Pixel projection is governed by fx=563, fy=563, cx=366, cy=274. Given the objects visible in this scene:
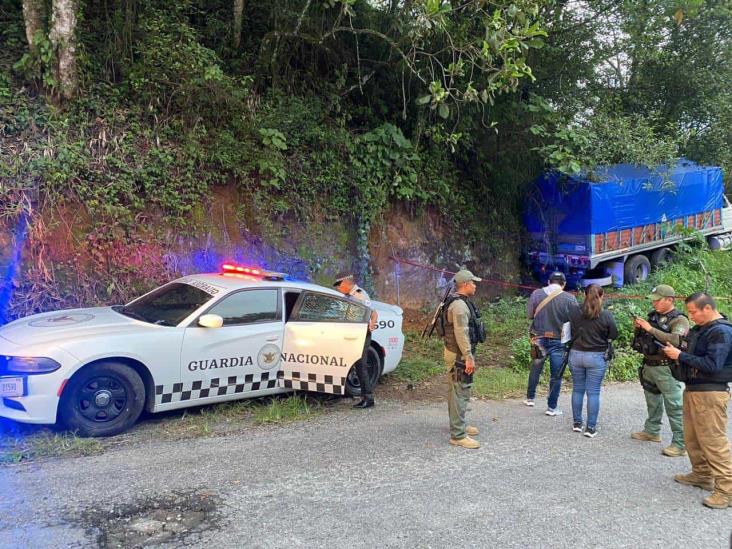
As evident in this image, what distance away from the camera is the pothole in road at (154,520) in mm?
3424

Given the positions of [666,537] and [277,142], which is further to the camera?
[277,142]

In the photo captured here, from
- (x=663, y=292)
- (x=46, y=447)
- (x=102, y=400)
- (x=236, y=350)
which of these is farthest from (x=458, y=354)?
(x=46, y=447)

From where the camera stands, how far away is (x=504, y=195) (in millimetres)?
13195

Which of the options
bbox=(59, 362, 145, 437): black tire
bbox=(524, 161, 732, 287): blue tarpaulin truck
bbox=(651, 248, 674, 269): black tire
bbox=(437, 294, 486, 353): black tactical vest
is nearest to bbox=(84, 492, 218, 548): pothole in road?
bbox=(59, 362, 145, 437): black tire

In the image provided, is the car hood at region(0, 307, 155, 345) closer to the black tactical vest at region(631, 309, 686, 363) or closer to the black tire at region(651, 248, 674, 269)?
the black tactical vest at region(631, 309, 686, 363)

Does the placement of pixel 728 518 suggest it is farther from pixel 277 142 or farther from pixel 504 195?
pixel 504 195

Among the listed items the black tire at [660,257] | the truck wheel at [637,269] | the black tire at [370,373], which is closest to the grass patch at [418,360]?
the black tire at [370,373]

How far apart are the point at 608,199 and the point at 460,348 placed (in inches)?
358

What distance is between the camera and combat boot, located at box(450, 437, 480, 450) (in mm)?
5137

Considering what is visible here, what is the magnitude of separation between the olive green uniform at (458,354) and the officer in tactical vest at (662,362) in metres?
1.58

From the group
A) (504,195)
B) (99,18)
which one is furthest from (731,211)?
(99,18)

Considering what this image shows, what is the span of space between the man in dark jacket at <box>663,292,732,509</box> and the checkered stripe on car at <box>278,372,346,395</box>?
3.15m

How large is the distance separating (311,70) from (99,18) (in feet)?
12.1

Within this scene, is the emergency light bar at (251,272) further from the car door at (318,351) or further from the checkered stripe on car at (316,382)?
the checkered stripe on car at (316,382)
